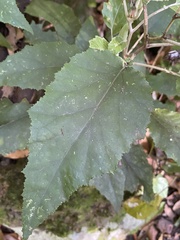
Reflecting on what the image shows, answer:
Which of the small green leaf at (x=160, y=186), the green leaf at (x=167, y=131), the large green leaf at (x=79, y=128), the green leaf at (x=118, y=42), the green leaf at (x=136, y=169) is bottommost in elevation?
the small green leaf at (x=160, y=186)

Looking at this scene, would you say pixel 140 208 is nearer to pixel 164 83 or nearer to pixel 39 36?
pixel 164 83

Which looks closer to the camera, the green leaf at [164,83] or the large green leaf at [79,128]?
the large green leaf at [79,128]

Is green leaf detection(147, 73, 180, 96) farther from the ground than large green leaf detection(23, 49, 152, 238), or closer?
closer

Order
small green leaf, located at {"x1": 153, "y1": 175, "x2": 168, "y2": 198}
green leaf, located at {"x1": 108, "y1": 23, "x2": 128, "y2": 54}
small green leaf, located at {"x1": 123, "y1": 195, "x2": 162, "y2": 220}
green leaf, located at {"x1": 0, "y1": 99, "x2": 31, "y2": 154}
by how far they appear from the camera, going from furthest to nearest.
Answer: small green leaf, located at {"x1": 153, "y1": 175, "x2": 168, "y2": 198}
small green leaf, located at {"x1": 123, "y1": 195, "x2": 162, "y2": 220}
green leaf, located at {"x1": 0, "y1": 99, "x2": 31, "y2": 154}
green leaf, located at {"x1": 108, "y1": 23, "x2": 128, "y2": 54}

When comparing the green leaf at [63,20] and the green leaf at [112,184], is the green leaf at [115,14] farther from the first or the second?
the green leaf at [112,184]

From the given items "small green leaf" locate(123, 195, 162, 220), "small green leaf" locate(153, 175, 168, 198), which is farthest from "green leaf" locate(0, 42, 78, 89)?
"small green leaf" locate(153, 175, 168, 198)

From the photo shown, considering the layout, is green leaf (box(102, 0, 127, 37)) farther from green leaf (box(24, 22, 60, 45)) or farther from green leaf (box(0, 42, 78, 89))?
green leaf (box(24, 22, 60, 45))

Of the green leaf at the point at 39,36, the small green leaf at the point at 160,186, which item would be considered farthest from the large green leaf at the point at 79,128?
the small green leaf at the point at 160,186

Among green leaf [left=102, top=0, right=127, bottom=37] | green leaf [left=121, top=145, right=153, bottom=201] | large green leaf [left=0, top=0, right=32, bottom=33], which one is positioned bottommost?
green leaf [left=121, top=145, right=153, bottom=201]
